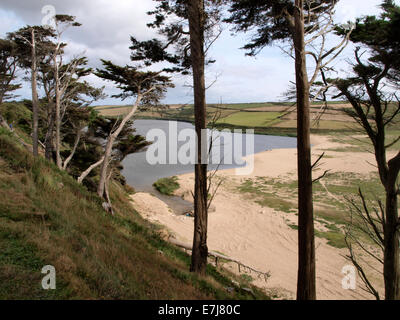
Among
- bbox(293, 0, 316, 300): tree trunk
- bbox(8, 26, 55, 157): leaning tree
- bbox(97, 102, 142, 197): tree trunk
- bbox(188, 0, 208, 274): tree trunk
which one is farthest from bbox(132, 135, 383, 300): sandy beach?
bbox(8, 26, 55, 157): leaning tree

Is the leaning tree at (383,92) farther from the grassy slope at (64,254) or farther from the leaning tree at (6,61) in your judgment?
the leaning tree at (6,61)

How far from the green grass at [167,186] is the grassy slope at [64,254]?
19.0 meters

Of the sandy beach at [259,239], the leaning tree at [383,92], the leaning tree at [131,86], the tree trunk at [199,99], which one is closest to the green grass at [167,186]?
the sandy beach at [259,239]

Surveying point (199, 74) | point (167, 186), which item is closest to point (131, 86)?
point (199, 74)

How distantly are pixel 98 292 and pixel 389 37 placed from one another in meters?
5.69

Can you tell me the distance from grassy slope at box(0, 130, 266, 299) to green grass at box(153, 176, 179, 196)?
19.0 metres

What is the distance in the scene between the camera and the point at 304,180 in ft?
13.5

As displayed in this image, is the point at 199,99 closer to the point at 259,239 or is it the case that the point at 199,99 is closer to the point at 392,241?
the point at 392,241

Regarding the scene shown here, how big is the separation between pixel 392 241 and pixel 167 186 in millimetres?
22343

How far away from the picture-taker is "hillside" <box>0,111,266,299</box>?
2.64m

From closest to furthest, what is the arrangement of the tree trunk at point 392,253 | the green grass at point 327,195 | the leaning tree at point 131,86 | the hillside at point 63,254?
1. the hillside at point 63,254
2. the tree trunk at point 392,253
3. the leaning tree at point 131,86
4. the green grass at point 327,195

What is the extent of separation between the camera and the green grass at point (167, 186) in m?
24.6

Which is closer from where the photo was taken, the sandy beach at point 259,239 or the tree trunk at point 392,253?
the tree trunk at point 392,253

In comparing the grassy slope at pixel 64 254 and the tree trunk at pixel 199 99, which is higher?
the tree trunk at pixel 199 99
